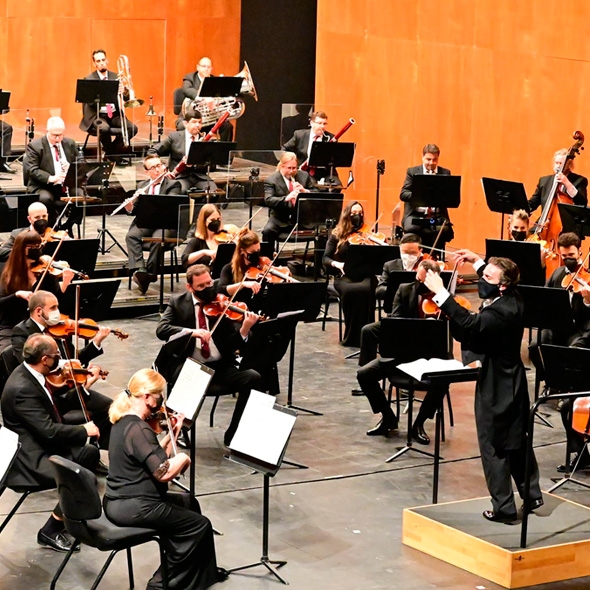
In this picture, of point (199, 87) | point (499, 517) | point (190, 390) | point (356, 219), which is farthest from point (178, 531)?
point (199, 87)

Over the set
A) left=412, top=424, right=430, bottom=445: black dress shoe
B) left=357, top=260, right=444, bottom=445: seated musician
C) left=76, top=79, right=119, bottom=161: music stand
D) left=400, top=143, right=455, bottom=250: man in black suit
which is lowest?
left=412, top=424, right=430, bottom=445: black dress shoe

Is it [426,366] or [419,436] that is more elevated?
[426,366]

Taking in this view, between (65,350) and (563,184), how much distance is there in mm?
5350

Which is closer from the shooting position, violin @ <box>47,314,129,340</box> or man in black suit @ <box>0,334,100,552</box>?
man in black suit @ <box>0,334,100,552</box>

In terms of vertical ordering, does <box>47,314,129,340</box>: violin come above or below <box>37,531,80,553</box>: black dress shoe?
above

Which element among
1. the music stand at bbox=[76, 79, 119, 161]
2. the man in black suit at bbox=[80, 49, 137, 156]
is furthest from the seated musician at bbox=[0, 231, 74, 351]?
the man in black suit at bbox=[80, 49, 137, 156]

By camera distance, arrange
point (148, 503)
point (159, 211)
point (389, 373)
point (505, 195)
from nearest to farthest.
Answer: point (148, 503) < point (389, 373) < point (159, 211) < point (505, 195)

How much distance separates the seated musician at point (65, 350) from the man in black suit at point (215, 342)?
570 millimetres

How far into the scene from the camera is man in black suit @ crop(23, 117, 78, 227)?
12357mm

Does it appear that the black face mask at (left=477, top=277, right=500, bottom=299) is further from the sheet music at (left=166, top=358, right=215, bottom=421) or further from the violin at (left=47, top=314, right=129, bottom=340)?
the violin at (left=47, top=314, right=129, bottom=340)

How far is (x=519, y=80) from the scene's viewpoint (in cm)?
1338

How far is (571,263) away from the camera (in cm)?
959

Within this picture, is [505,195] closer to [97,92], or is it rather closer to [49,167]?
[49,167]

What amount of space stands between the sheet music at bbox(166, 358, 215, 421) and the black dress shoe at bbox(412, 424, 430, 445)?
7.65 ft
